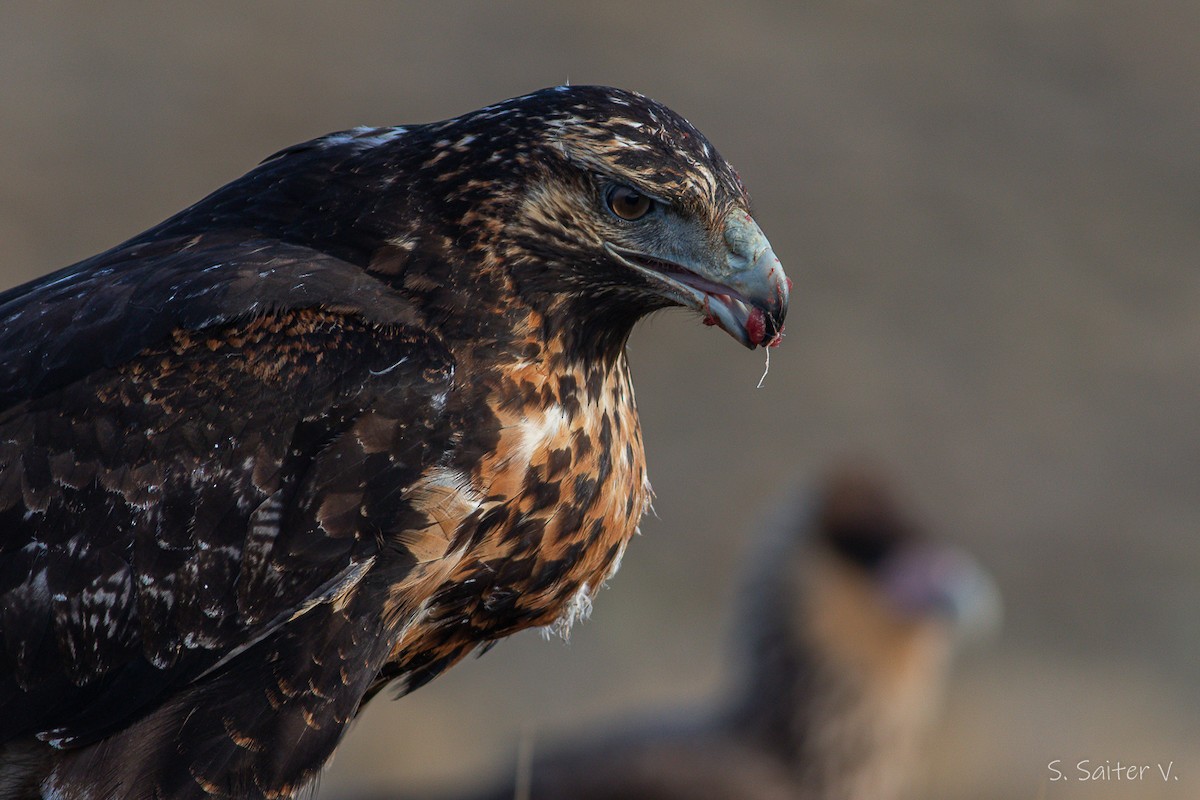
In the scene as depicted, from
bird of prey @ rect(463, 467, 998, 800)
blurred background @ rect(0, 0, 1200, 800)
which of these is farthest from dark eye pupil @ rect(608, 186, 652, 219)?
blurred background @ rect(0, 0, 1200, 800)

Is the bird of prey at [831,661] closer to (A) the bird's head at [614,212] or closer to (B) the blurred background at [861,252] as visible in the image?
(A) the bird's head at [614,212]

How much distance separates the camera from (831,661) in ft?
26.9

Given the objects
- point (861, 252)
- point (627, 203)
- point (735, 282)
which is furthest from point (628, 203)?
point (861, 252)

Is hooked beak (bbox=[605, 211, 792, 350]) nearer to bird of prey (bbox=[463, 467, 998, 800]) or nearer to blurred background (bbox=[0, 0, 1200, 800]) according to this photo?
bird of prey (bbox=[463, 467, 998, 800])

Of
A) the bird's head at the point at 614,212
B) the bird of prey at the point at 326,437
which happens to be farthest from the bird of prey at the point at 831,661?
the bird's head at the point at 614,212

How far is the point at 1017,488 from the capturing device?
65.2 ft

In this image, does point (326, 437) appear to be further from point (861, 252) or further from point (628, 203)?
point (861, 252)

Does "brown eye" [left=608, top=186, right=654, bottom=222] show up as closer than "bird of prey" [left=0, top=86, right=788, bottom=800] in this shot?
No

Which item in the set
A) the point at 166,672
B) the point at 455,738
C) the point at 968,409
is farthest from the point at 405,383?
the point at 968,409

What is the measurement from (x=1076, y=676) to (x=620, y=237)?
14.2m

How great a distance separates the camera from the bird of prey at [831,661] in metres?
7.49

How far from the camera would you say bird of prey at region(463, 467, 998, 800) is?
→ 7488mm

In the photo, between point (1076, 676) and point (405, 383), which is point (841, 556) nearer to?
point (405, 383)

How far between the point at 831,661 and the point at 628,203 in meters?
4.74
